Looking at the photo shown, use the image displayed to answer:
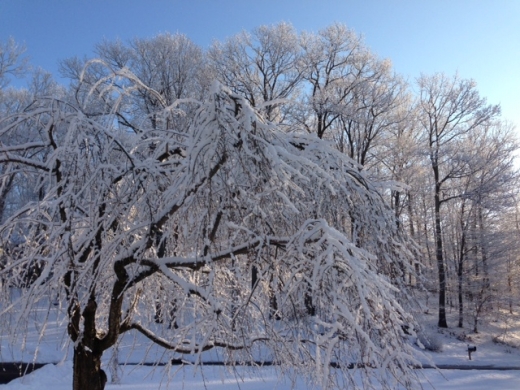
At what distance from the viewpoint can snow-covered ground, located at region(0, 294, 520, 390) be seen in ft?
12.6

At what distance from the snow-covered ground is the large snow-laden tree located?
31 centimetres

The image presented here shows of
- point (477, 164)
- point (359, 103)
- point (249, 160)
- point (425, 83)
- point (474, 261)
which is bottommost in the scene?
point (249, 160)

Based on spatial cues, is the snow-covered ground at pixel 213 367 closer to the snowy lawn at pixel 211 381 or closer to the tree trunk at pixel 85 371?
the snowy lawn at pixel 211 381

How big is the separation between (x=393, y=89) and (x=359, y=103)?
76.7 inches

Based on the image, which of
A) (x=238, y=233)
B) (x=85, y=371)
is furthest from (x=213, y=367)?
(x=238, y=233)

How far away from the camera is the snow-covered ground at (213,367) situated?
385cm

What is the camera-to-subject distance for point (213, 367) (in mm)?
8758

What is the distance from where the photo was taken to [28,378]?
8.73m

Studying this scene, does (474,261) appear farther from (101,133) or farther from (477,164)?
(101,133)

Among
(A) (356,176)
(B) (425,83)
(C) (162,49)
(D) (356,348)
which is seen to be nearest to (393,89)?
→ (B) (425,83)

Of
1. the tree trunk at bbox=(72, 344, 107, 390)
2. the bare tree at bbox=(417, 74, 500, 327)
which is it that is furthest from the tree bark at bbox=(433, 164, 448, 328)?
the tree trunk at bbox=(72, 344, 107, 390)

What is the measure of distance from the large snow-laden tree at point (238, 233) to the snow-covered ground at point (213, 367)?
1.02 ft

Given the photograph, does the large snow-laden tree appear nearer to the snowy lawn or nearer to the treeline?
the snowy lawn

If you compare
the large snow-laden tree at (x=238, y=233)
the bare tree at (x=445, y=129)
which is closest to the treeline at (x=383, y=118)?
the bare tree at (x=445, y=129)
